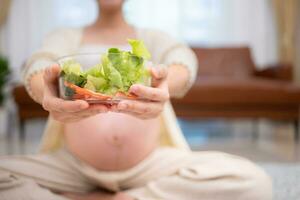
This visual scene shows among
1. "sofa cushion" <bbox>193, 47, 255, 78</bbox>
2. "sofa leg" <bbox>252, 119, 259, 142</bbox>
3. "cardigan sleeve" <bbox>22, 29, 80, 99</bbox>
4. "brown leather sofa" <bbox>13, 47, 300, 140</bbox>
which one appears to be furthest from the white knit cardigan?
"sofa leg" <bbox>252, 119, 259, 142</bbox>

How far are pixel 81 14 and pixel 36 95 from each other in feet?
10.8

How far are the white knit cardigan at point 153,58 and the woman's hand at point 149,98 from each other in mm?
315

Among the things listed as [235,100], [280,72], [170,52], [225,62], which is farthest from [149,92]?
[225,62]

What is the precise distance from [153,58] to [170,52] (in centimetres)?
7

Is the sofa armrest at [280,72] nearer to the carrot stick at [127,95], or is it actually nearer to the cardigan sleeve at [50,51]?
the cardigan sleeve at [50,51]

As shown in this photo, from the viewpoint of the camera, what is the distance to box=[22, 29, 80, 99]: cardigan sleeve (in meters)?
1.17

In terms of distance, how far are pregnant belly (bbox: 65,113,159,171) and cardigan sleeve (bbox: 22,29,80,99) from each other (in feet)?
0.57

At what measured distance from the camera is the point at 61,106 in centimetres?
83

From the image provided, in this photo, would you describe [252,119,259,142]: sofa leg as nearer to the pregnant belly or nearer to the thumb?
the pregnant belly

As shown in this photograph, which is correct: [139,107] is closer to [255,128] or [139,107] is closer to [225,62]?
[225,62]

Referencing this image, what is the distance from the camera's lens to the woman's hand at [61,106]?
81 cm

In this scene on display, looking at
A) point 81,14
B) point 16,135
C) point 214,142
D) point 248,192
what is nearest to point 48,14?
point 81,14

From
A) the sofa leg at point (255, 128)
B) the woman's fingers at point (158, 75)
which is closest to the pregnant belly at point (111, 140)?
the woman's fingers at point (158, 75)

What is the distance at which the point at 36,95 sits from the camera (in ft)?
3.77
